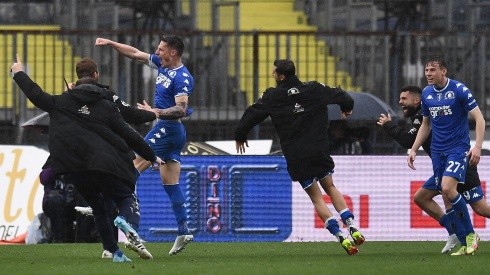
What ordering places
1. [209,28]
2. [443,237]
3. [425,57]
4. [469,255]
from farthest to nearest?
[209,28], [425,57], [443,237], [469,255]

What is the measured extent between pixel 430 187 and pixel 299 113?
162 cm

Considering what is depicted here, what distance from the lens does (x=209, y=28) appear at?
2609 centimetres

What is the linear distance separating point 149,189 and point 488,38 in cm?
669

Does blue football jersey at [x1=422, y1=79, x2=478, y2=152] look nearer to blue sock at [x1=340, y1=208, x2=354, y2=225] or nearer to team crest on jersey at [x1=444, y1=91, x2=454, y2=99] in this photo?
team crest on jersey at [x1=444, y1=91, x2=454, y2=99]

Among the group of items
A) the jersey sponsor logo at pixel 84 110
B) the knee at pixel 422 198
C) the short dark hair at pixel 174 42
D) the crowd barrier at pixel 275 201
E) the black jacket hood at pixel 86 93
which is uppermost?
the short dark hair at pixel 174 42

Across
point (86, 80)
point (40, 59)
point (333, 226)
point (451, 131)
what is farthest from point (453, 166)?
point (40, 59)

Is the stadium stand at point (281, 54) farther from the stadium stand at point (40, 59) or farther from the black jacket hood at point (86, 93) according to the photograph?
the black jacket hood at point (86, 93)

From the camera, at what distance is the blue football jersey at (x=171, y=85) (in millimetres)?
16219

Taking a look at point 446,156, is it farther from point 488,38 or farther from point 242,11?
point 242,11

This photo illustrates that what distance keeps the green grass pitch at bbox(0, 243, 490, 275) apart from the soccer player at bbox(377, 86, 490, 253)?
1.22 feet

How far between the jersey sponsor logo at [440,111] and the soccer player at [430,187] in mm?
668

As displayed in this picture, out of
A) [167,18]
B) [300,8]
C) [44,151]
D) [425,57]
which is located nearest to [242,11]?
[300,8]

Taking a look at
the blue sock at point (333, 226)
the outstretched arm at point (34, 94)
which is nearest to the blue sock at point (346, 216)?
the blue sock at point (333, 226)

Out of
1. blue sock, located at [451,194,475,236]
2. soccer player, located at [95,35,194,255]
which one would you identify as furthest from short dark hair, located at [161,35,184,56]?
blue sock, located at [451,194,475,236]
